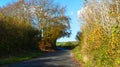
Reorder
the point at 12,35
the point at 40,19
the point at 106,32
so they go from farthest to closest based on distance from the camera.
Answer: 1. the point at 40,19
2. the point at 12,35
3. the point at 106,32

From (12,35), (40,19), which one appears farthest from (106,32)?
(40,19)

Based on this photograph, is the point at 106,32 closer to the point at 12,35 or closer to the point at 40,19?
the point at 12,35

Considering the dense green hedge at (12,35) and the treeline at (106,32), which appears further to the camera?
the dense green hedge at (12,35)

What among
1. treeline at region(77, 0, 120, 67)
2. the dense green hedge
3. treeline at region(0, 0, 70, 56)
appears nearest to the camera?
treeline at region(77, 0, 120, 67)

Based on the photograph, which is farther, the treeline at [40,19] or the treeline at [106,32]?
the treeline at [40,19]

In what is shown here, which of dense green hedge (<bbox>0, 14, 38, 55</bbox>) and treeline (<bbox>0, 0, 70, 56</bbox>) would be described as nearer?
dense green hedge (<bbox>0, 14, 38, 55</bbox>)

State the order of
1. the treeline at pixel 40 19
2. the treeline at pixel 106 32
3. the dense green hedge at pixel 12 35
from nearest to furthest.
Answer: the treeline at pixel 106 32 < the dense green hedge at pixel 12 35 < the treeline at pixel 40 19

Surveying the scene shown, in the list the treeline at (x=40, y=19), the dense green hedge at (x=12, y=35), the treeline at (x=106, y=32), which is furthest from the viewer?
the treeline at (x=40, y=19)

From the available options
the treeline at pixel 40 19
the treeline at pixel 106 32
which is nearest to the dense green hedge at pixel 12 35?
the treeline at pixel 40 19

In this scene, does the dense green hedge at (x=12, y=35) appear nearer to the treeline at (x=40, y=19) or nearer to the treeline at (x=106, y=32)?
the treeline at (x=40, y=19)

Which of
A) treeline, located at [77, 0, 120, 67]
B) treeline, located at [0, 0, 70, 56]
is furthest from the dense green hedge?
treeline, located at [77, 0, 120, 67]

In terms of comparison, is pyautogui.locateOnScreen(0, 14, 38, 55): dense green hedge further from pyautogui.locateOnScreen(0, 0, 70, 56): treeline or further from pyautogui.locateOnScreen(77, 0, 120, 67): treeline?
pyautogui.locateOnScreen(77, 0, 120, 67): treeline

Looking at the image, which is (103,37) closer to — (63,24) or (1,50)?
(1,50)

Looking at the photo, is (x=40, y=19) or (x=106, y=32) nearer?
(x=106, y=32)
